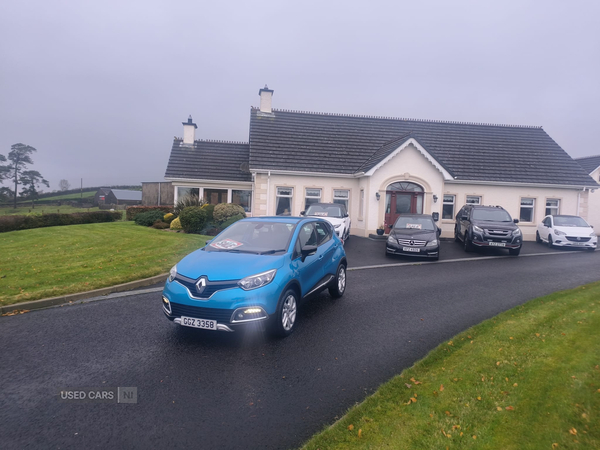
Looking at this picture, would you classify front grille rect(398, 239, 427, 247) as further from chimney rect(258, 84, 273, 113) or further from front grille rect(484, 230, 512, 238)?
chimney rect(258, 84, 273, 113)

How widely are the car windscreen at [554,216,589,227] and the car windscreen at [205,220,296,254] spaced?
17062mm

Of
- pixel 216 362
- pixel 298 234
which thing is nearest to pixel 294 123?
pixel 298 234

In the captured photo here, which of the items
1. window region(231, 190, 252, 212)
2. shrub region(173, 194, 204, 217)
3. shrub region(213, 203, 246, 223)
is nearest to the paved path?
shrub region(213, 203, 246, 223)

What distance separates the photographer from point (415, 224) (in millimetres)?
14312

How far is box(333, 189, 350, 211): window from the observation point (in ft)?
70.4

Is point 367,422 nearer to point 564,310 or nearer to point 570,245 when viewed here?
point 564,310

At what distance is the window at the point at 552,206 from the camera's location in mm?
21938

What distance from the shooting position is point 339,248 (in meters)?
8.12

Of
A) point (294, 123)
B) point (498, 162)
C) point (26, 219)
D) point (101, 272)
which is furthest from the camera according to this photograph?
point (294, 123)

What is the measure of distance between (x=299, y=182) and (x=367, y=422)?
59.8ft

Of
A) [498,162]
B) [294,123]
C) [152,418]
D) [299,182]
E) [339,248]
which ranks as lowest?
[152,418]

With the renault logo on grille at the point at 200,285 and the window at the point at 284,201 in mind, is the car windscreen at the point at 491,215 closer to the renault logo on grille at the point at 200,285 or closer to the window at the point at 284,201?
the window at the point at 284,201

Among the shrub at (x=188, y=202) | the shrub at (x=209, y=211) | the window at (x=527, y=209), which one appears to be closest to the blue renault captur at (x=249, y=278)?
the shrub at (x=209, y=211)

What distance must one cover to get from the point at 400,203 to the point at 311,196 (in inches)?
191
